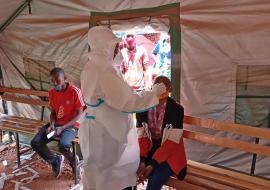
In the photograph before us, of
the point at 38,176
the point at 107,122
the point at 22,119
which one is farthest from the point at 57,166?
the point at 107,122

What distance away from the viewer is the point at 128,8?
330cm

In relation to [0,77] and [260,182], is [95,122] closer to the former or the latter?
[260,182]

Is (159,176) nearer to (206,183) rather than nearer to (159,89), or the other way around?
(206,183)

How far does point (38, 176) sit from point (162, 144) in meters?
2.17

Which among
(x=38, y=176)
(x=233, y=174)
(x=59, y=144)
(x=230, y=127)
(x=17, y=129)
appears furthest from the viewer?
(x=17, y=129)

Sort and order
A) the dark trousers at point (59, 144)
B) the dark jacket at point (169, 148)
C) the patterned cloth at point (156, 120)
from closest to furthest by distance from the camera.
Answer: the dark jacket at point (169, 148) → the patterned cloth at point (156, 120) → the dark trousers at point (59, 144)

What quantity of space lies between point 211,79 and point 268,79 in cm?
53

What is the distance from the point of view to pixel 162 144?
248 centimetres

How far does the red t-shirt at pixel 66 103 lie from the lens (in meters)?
3.52

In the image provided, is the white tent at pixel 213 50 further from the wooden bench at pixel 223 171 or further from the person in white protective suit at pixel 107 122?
the person in white protective suit at pixel 107 122

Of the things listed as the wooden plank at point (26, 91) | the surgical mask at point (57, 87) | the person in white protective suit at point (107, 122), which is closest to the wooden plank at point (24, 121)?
the wooden plank at point (26, 91)

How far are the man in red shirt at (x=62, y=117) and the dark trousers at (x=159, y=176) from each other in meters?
1.37

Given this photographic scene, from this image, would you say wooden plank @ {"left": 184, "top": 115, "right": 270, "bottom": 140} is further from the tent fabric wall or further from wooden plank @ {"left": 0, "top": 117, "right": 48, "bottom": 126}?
wooden plank @ {"left": 0, "top": 117, "right": 48, "bottom": 126}

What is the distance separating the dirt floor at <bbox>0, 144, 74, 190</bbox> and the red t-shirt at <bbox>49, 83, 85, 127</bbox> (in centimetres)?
76
